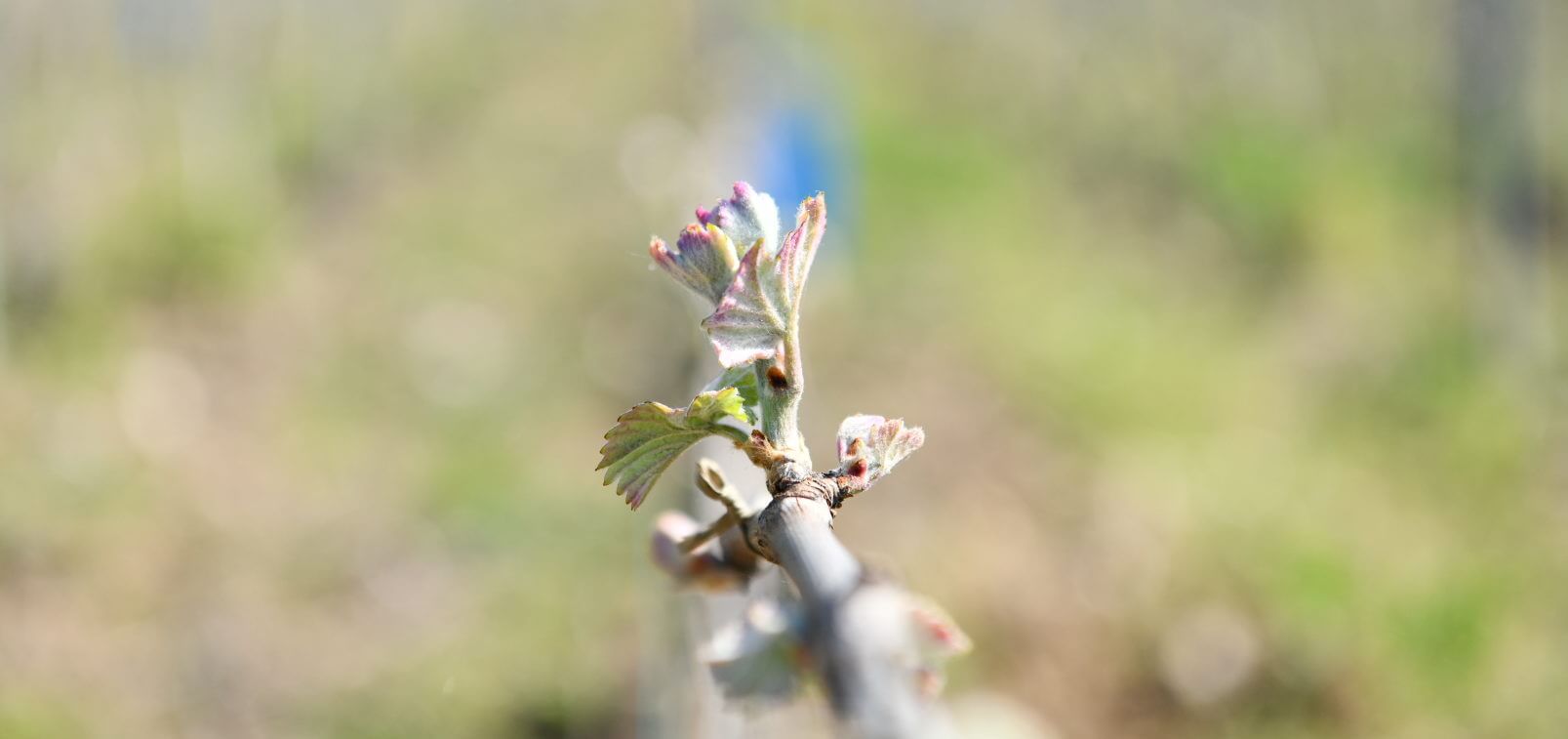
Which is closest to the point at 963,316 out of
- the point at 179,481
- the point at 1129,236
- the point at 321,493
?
the point at 1129,236

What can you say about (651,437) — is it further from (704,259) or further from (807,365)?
(807,365)

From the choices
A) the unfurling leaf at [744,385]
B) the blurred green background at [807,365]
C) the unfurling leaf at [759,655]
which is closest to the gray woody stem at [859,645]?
the unfurling leaf at [759,655]

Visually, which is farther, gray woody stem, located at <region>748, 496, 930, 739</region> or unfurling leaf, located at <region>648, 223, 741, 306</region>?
unfurling leaf, located at <region>648, 223, 741, 306</region>

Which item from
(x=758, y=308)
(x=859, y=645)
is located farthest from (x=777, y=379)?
(x=859, y=645)

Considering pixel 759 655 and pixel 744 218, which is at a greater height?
pixel 744 218

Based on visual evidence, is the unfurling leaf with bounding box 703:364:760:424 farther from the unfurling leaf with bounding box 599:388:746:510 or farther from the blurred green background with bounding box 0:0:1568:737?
the blurred green background with bounding box 0:0:1568:737

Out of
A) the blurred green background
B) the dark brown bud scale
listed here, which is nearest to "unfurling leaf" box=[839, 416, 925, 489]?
the dark brown bud scale

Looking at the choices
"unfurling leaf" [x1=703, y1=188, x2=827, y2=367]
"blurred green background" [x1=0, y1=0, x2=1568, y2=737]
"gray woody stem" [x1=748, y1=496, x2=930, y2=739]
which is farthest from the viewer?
"blurred green background" [x1=0, y1=0, x2=1568, y2=737]

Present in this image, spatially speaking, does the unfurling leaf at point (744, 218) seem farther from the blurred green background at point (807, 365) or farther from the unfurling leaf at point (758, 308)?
the blurred green background at point (807, 365)
